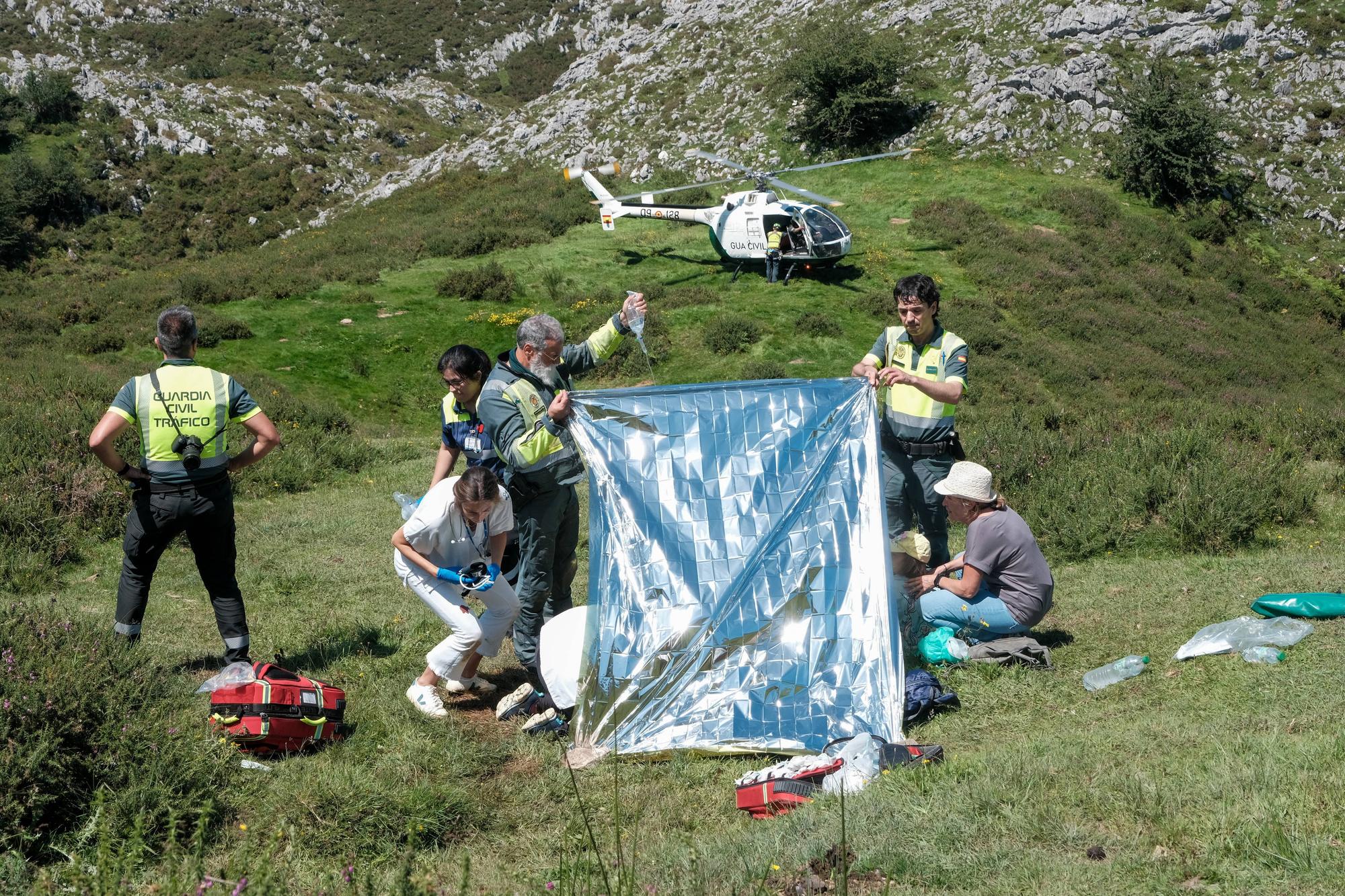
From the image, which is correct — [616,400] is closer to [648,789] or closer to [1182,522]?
[648,789]

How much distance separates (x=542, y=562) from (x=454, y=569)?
0.52 meters

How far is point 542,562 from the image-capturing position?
6.02 metres

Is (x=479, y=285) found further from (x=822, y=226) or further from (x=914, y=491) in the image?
(x=914, y=491)

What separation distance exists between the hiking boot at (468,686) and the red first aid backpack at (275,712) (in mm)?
790

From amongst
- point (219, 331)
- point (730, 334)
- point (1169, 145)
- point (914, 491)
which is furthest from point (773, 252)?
point (914, 491)

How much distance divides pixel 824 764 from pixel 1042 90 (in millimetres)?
36942

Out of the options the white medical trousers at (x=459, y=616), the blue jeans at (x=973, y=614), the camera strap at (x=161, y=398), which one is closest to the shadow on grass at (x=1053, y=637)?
the blue jeans at (x=973, y=614)

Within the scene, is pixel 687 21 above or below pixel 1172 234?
above

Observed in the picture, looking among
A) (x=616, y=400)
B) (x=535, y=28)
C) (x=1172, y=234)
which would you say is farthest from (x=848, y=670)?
(x=535, y=28)

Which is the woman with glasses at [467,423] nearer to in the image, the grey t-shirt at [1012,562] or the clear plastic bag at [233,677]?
the clear plastic bag at [233,677]

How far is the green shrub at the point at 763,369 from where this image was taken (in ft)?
69.3

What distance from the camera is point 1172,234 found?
102 ft

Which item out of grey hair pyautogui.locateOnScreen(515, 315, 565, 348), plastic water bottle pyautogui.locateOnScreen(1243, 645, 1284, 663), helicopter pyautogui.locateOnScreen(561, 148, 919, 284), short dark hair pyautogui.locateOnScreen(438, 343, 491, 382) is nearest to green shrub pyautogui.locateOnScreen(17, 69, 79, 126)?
helicopter pyautogui.locateOnScreen(561, 148, 919, 284)

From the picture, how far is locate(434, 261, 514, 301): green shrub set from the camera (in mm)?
26312
